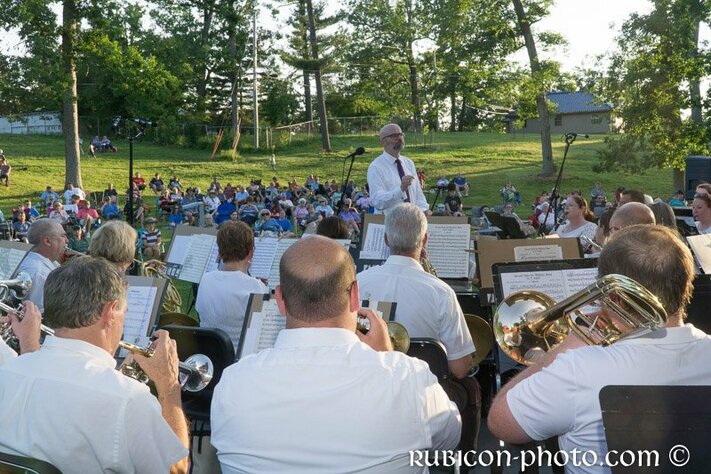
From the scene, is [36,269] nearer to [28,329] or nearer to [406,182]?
[28,329]

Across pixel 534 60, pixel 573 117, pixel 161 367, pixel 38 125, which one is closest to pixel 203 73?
pixel 38 125

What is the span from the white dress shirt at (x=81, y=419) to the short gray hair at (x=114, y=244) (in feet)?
8.94

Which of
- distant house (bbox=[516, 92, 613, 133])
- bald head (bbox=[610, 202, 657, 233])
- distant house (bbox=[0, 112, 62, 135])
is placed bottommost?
bald head (bbox=[610, 202, 657, 233])

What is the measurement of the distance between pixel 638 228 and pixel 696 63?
27.4 m

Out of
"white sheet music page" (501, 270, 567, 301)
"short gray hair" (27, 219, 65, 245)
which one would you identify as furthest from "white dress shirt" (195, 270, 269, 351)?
"white sheet music page" (501, 270, 567, 301)

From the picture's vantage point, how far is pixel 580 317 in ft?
9.84

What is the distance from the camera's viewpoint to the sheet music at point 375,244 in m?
6.77

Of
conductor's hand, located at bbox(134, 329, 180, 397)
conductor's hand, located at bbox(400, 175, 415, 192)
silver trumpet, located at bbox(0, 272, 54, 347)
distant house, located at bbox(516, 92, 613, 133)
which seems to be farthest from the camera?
distant house, located at bbox(516, 92, 613, 133)

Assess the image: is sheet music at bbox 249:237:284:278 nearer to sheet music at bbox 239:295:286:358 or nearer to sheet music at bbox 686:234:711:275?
sheet music at bbox 239:295:286:358

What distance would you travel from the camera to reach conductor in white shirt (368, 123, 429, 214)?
7754mm

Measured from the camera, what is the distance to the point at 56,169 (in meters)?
34.8

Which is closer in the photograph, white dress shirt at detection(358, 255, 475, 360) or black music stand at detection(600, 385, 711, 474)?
black music stand at detection(600, 385, 711, 474)

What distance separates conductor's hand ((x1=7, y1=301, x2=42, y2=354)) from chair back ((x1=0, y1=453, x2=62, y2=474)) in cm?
96

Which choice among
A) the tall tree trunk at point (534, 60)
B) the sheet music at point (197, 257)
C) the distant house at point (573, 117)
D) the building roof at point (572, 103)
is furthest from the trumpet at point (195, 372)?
the building roof at point (572, 103)
